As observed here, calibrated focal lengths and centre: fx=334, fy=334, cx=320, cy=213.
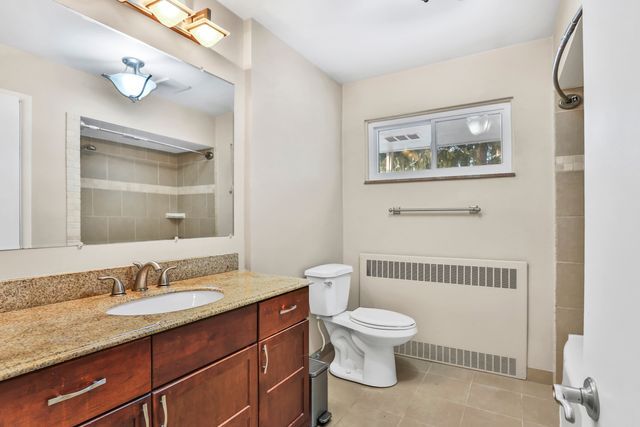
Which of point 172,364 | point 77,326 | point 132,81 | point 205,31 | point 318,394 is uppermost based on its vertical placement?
point 205,31

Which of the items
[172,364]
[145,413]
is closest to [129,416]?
[145,413]

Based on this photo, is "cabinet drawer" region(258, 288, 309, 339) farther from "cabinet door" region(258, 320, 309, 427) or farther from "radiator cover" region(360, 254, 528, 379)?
"radiator cover" region(360, 254, 528, 379)

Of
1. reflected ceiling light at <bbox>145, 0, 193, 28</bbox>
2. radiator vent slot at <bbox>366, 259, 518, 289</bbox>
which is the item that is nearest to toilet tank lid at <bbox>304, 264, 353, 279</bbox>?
radiator vent slot at <bbox>366, 259, 518, 289</bbox>

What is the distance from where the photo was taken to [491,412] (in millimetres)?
2002

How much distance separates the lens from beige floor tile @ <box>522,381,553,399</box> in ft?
7.15

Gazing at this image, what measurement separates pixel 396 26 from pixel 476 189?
4.31ft

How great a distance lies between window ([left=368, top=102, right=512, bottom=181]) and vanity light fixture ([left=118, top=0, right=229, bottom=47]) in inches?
65.7

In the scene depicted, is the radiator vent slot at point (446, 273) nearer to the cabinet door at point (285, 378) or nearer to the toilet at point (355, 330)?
the toilet at point (355, 330)

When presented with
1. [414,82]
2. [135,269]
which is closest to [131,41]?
[135,269]

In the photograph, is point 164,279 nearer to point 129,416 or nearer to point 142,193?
point 142,193

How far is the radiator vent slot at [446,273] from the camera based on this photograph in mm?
2449

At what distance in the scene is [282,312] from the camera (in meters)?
1.58

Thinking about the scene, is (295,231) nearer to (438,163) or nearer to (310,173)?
(310,173)

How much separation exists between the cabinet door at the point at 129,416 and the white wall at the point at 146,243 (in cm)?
67
